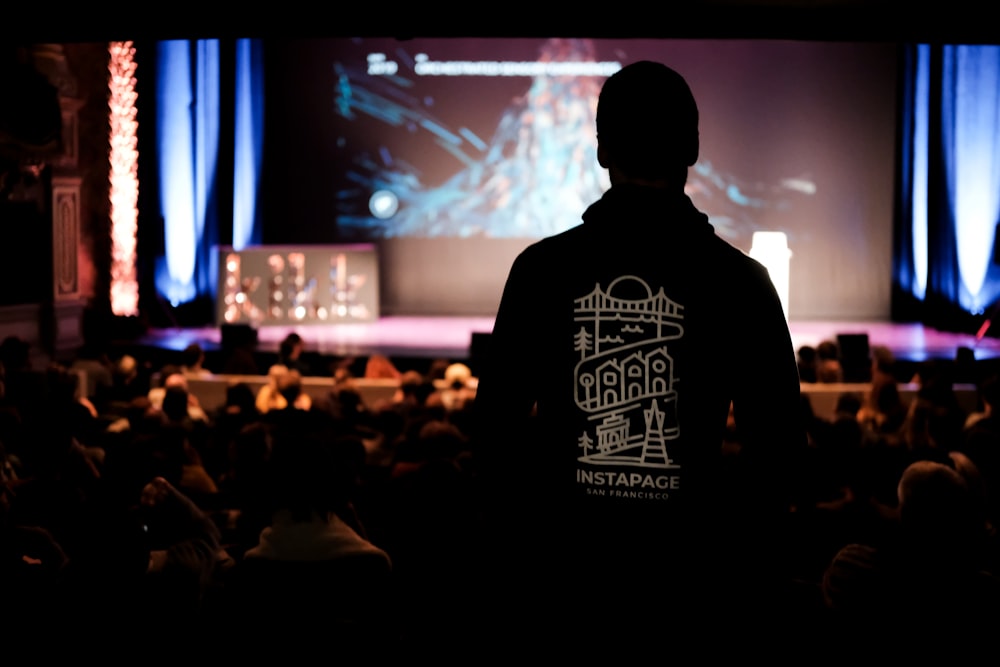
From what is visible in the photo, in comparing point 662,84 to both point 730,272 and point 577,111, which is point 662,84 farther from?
point 577,111

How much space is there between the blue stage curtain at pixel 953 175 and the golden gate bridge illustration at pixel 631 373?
11.6 m

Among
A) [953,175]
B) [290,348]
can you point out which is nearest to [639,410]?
[290,348]

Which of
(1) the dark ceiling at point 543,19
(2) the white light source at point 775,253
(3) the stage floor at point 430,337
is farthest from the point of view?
(3) the stage floor at point 430,337

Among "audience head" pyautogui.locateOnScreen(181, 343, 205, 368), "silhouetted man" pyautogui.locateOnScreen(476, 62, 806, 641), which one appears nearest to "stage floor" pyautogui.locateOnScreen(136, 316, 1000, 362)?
"audience head" pyautogui.locateOnScreen(181, 343, 205, 368)

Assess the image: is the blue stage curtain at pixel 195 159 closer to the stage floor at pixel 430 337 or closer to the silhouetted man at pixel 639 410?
the stage floor at pixel 430 337

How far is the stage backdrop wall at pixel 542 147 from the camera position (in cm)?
1316

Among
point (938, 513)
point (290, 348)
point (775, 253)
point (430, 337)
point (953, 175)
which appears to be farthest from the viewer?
point (953, 175)

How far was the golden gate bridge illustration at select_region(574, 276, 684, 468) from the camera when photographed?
142cm

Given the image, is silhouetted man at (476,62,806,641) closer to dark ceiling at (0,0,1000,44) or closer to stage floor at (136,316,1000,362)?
dark ceiling at (0,0,1000,44)

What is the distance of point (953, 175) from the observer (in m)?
12.6

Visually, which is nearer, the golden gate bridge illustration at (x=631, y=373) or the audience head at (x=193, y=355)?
the golden gate bridge illustration at (x=631, y=373)

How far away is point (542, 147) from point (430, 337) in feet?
9.71

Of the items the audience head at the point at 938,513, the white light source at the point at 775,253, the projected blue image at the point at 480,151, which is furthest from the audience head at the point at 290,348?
the projected blue image at the point at 480,151

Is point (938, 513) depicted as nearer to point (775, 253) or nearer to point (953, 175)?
point (775, 253)
